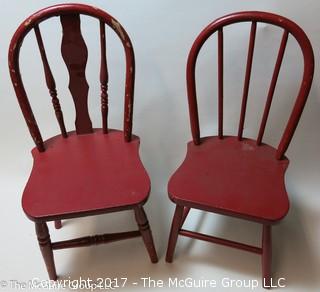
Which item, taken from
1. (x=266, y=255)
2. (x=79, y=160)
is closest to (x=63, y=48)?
(x=79, y=160)

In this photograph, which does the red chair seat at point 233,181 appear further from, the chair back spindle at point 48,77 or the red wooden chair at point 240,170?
the chair back spindle at point 48,77

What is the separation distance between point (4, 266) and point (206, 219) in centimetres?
77

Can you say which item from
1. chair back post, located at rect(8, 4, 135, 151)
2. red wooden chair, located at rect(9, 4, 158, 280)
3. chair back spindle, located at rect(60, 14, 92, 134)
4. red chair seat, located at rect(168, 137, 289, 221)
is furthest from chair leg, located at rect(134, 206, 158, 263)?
chair back spindle, located at rect(60, 14, 92, 134)

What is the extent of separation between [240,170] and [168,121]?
1.39ft

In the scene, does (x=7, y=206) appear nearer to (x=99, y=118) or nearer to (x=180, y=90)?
(x=99, y=118)

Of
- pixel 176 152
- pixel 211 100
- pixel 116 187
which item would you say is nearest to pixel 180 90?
pixel 211 100

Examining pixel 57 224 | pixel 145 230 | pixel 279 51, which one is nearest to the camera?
pixel 279 51

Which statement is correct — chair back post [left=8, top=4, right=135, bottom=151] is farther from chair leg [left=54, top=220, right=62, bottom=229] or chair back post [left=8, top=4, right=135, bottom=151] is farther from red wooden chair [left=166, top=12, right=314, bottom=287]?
chair leg [left=54, top=220, right=62, bottom=229]

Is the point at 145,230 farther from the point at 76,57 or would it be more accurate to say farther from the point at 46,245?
the point at 76,57

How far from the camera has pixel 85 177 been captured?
3.81ft

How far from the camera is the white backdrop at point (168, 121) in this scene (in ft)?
4.22

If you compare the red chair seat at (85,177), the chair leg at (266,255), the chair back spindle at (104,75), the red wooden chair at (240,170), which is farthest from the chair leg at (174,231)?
the chair back spindle at (104,75)

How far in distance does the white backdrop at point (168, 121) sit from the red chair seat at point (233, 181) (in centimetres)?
24

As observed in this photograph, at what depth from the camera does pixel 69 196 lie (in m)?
1.10
